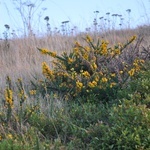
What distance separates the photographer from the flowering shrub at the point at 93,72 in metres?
5.28

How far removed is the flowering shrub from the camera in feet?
17.3

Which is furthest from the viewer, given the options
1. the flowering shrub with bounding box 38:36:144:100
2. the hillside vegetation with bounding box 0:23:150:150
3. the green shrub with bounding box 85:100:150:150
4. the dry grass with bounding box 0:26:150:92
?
the dry grass with bounding box 0:26:150:92

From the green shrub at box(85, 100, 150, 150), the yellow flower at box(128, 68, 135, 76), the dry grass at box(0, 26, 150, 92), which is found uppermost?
the dry grass at box(0, 26, 150, 92)

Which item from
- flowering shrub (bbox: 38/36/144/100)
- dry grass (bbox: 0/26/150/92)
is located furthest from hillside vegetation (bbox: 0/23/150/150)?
dry grass (bbox: 0/26/150/92)

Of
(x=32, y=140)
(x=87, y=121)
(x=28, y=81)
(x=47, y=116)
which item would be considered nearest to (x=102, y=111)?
(x=87, y=121)

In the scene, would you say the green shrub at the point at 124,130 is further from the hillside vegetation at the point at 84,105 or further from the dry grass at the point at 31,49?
the dry grass at the point at 31,49

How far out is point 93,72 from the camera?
564 centimetres

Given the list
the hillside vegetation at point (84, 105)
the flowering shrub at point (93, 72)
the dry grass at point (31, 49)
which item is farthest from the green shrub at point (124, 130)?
the dry grass at point (31, 49)

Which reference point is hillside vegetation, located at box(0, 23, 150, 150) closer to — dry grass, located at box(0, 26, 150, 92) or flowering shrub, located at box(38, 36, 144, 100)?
flowering shrub, located at box(38, 36, 144, 100)

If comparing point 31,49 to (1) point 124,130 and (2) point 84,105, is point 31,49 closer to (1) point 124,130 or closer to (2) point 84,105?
(2) point 84,105

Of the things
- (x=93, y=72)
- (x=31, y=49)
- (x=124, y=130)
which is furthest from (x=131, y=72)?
(x=31, y=49)

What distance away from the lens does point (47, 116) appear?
473 cm

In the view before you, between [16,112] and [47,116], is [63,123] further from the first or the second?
[16,112]

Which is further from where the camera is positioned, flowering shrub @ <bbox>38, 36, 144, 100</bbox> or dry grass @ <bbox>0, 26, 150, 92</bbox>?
dry grass @ <bbox>0, 26, 150, 92</bbox>
